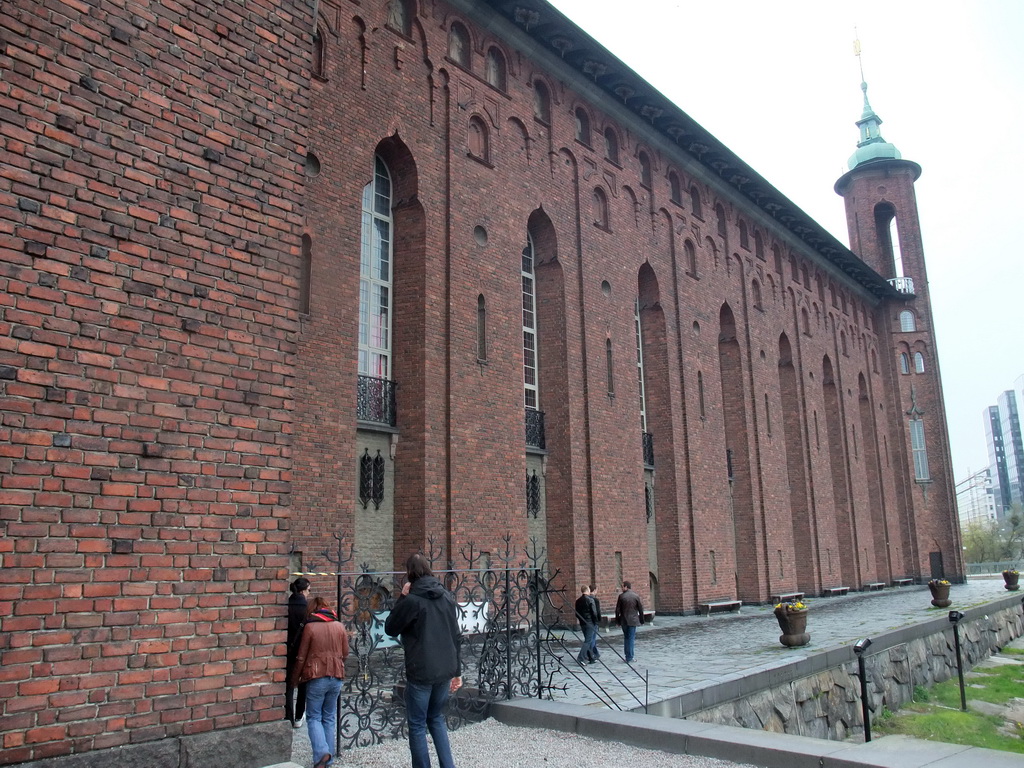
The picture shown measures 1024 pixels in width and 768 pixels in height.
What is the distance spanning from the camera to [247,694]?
486 centimetres

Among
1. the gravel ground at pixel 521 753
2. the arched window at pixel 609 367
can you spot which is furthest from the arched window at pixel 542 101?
the gravel ground at pixel 521 753

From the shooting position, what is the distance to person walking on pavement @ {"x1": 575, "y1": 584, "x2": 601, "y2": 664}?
12438mm

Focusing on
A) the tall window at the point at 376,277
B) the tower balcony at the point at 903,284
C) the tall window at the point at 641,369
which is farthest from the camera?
the tower balcony at the point at 903,284

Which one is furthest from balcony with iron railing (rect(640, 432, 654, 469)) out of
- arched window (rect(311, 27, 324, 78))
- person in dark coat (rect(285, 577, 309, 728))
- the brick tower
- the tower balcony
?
the tower balcony

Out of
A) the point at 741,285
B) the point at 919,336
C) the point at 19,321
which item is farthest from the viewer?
the point at 919,336

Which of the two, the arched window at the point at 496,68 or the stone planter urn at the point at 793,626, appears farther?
the arched window at the point at 496,68

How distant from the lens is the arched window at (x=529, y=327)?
18.2 metres

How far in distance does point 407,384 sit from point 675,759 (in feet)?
29.9

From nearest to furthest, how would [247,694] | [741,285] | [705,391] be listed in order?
[247,694], [705,391], [741,285]

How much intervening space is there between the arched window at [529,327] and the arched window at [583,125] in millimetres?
3347

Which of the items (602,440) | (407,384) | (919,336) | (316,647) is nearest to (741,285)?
(602,440)

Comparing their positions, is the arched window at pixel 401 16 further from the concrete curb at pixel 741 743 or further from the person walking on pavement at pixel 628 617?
the concrete curb at pixel 741 743

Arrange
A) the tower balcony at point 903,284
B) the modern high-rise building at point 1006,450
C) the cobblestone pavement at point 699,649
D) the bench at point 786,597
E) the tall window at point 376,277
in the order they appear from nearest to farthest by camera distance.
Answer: the cobblestone pavement at point 699,649, the tall window at point 376,277, the bench at point 786,597, the tower balcony at point 903,284, the modern high-rise building at point 1006,450

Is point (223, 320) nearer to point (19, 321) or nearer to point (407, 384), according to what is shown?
point (19, 321)
